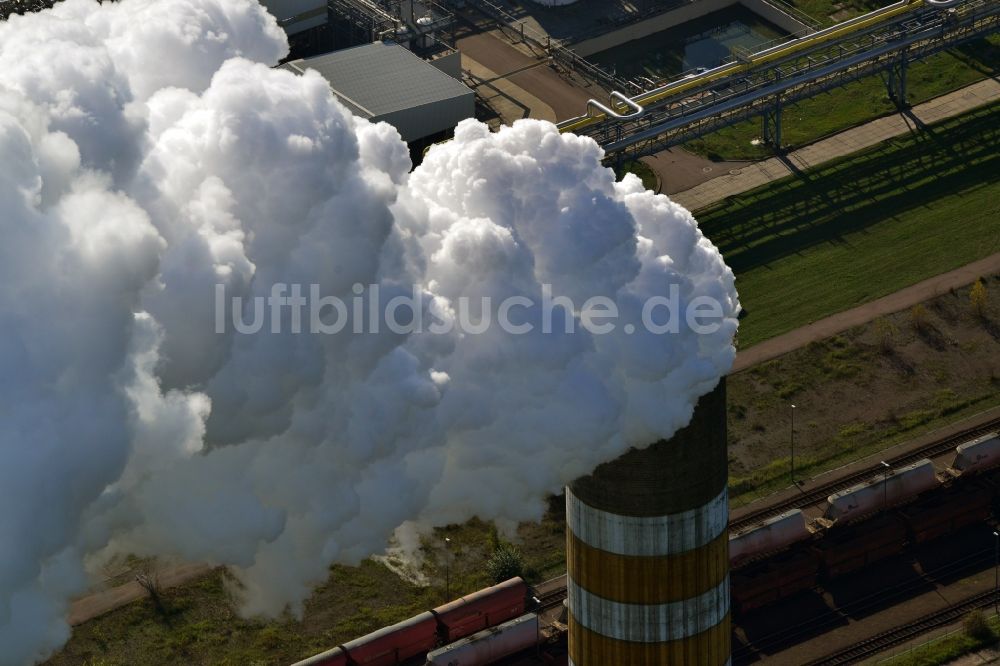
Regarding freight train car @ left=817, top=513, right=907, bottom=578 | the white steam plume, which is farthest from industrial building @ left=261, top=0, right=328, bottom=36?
the white steam plume

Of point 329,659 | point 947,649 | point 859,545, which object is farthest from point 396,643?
point 947,649

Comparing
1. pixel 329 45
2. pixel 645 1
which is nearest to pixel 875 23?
pixel 645 1

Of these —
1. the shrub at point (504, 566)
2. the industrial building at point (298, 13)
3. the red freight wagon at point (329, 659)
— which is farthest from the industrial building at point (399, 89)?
the red freight wagon at point (329, 659)

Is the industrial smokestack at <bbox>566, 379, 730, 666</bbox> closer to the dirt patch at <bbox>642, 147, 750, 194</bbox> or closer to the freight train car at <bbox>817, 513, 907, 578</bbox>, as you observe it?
the freight train car at <bbox>817, 513, 907, 578</bbox>

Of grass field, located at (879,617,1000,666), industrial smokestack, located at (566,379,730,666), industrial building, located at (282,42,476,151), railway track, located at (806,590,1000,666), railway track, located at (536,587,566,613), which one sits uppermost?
industrial smokestack, located at (566,379,730,666)

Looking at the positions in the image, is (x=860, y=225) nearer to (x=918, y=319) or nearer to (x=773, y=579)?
(x=918, y=319)
